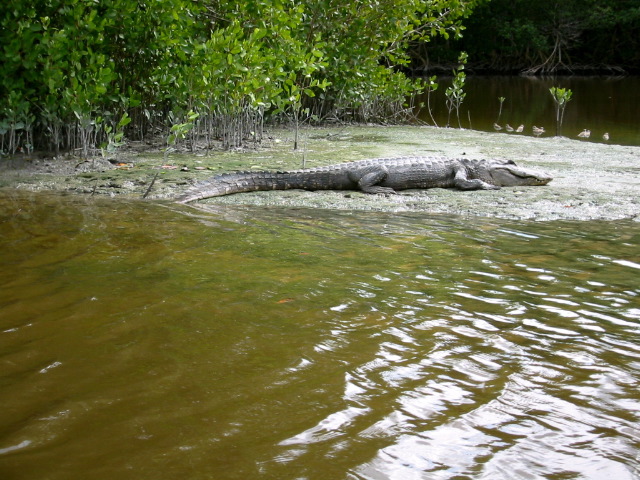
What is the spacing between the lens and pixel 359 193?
6684 mm

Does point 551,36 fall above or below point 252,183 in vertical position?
above

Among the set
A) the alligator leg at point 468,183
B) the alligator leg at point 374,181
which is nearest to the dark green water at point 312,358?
the alligator leg at point 374,181

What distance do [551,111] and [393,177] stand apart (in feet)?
40.7

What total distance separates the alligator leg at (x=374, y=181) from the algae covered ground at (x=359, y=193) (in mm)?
158

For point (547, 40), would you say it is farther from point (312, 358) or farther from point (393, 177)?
point (312, 358)

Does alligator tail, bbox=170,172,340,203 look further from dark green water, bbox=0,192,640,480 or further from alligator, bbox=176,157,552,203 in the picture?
dark green water, bbox=0,192,640,480

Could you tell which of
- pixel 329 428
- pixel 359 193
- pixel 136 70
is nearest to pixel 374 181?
pixel 359 193

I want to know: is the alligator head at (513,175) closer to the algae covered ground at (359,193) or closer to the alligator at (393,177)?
the alligator at (393,177)

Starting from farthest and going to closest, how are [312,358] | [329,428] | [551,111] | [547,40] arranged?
[547,40], [551,111], [312,358], [329,428]

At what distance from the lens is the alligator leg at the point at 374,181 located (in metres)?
6.68

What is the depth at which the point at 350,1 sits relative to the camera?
1151 cm

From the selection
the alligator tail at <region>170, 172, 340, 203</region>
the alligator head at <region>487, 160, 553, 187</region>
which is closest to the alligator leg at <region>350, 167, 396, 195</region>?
the alligator tail at <region>170, 172, 340, 203</region>

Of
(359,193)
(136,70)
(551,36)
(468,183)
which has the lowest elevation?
(359,193)

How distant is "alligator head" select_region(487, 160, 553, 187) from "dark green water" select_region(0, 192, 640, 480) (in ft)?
8.87
